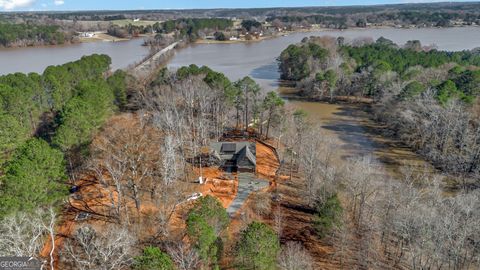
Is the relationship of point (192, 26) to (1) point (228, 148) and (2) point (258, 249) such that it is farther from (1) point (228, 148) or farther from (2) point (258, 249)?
(2) point (258, 249)

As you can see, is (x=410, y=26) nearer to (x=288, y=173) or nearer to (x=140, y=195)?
(x=288, y=173)

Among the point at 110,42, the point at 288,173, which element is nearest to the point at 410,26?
the point at 110,42

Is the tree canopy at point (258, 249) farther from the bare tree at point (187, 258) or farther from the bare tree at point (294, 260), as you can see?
the bare tree at point (187, 258)

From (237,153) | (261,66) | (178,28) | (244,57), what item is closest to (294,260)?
(237,153)

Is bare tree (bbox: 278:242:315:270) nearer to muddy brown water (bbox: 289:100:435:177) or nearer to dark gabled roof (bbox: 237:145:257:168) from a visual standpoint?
dark gabled roof (bbox: 237:145:257:168)

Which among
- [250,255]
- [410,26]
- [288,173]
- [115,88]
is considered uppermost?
[410,26]

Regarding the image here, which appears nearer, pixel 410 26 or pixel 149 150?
pixel 149 150

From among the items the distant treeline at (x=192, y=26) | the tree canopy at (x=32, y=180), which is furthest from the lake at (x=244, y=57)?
the tree canopy at (x=32, y=180)
